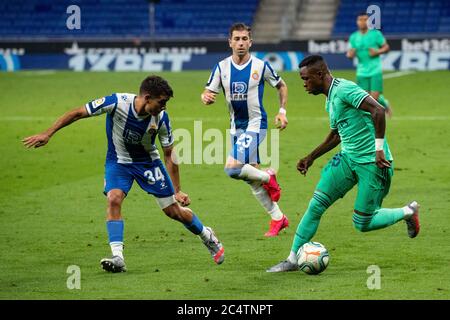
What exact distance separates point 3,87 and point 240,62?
21385 millimetres

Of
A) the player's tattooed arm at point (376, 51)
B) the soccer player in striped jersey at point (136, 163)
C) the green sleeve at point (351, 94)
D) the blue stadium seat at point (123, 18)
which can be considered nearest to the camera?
the green sleeve at point (351, 94)

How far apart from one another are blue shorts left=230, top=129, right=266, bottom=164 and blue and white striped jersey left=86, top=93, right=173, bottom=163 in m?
2.32

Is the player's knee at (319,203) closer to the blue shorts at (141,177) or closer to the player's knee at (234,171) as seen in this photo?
the blue shorts at (141,177)

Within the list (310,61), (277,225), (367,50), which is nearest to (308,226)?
(310,61)

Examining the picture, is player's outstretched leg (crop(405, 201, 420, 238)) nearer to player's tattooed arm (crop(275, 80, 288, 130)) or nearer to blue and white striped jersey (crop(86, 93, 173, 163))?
player's tattooed arm (crop(275, 80, 288, 130))

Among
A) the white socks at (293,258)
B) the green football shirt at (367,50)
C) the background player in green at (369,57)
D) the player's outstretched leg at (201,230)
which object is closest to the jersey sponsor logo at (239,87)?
the player's outstretched leg at (201,230)

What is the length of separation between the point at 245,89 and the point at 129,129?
9.67ft

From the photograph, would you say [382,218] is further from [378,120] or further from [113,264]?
[113,264]

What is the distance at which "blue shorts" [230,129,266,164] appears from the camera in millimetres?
13352

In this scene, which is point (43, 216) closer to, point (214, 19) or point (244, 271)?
point (244, 271)

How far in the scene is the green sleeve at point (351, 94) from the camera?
10.3 meters

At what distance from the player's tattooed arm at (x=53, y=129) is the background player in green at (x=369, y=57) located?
45.7 ft

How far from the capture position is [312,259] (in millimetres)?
10344

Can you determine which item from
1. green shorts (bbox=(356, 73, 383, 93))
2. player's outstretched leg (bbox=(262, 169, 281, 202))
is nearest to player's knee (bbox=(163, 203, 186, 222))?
player's outstretched leg (bbox=(262, 169, 281, 202))
